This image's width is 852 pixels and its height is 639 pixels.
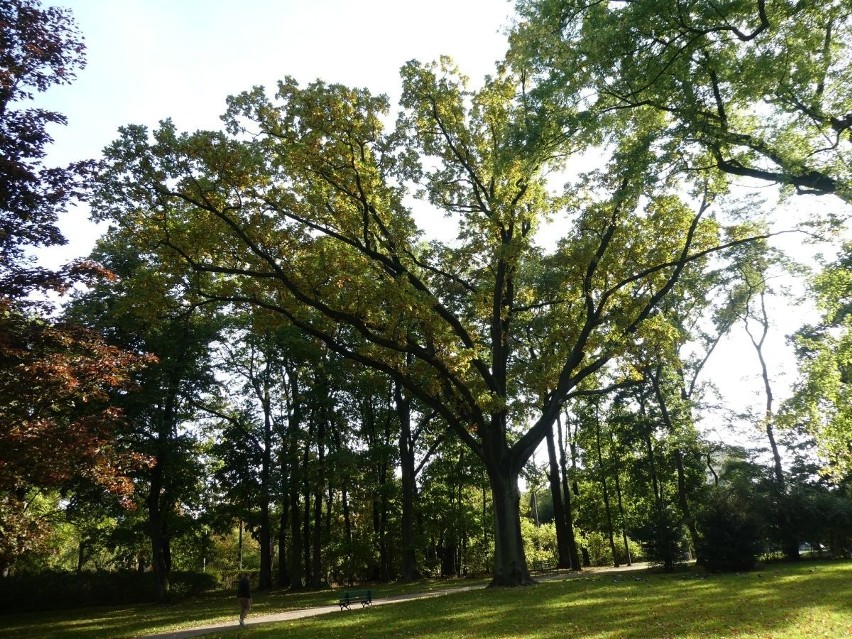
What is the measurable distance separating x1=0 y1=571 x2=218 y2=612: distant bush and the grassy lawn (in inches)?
330

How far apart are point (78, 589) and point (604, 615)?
26.6 metres

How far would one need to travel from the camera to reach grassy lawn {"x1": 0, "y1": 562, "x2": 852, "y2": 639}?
8688 mm

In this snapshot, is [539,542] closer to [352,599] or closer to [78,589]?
[352,599]

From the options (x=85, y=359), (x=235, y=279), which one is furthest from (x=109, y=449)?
(x=235, y=279)

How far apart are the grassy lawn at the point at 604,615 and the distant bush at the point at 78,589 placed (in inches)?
330

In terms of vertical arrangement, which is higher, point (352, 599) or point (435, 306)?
point (435, 306)

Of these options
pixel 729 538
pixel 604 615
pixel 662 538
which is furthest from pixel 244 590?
pixel 662 538

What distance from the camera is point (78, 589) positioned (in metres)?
A: 26.2

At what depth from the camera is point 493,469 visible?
17734 mm

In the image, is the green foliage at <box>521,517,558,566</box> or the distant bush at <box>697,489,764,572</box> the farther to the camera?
the green foliage at <box>521,517,558,566</box>

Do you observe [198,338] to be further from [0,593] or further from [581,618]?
[581,618]

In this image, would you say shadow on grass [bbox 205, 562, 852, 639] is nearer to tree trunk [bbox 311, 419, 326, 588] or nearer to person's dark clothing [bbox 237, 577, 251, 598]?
person's dark clothing [bbox 237, 577, 251, 598]

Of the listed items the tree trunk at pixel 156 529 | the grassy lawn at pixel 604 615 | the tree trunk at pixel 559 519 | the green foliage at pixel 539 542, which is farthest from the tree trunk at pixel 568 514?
the tree trunk at pixel 156 529

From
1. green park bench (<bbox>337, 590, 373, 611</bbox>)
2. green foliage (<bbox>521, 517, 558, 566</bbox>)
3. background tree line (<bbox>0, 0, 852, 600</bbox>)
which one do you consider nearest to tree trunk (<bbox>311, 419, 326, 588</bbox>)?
background tree line (<bbox>0, 0, 852, 600</bbox>)
